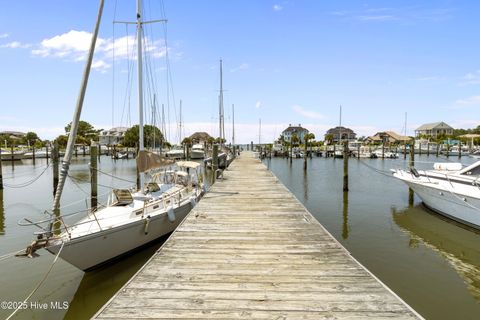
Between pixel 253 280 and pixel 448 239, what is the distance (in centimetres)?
1092

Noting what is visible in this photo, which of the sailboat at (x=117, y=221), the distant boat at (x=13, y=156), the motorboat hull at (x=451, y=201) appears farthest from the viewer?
the distant boat at (x=13, y=156)

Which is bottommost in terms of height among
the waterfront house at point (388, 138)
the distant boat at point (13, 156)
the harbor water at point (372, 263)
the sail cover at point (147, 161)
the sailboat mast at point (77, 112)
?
the harbor water at point (372, 263)

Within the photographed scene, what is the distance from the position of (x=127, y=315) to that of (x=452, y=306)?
7.57 metres

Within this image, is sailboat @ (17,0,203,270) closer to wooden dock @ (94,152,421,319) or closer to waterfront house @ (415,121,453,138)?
wooden dock @ (94,152,421,319)

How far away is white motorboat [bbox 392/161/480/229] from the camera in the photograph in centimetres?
1284

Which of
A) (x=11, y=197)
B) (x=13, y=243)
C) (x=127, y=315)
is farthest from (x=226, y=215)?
(x=11, y=197)

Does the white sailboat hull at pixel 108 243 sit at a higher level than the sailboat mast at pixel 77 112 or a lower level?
lower

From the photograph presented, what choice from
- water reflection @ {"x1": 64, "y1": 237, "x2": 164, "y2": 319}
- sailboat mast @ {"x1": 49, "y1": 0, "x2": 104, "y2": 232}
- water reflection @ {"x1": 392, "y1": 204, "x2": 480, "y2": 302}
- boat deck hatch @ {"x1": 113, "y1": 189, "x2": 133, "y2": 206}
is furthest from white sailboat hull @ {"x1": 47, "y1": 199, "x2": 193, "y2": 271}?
water reflection @ {"x1": 392, "y1": 204, "x2": 480, "y2": 302}

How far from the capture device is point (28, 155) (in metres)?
57.7

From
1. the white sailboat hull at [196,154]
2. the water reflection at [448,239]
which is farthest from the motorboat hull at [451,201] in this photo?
the white sailboat hull at [196,154]

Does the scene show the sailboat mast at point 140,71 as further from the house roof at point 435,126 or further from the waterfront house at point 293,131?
the house roof at point 435,126

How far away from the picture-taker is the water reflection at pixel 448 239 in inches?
375

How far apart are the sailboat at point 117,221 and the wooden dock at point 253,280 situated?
6.85 ft

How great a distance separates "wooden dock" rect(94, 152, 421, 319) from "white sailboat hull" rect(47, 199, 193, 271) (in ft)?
6.49
